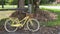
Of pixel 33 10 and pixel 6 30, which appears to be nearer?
pixel 6 30

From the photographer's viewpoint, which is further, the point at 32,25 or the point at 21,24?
the point at 21,24

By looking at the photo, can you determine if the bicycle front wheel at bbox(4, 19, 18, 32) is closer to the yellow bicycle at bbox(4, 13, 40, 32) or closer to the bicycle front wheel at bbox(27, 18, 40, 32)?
the yellow bicycle at bbox(4, 13, 40, 32)

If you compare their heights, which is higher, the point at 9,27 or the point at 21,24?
the point at 21,24

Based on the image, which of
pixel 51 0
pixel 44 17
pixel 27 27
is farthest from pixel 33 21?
pixel 51 0

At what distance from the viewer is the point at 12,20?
868 cm

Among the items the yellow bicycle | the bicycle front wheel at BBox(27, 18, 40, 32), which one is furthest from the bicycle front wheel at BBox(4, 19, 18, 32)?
the bicycle front wheel at BBox(27, 18, 40, 32)

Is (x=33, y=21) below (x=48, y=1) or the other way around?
the other way around

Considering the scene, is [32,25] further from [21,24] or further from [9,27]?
[9,27]

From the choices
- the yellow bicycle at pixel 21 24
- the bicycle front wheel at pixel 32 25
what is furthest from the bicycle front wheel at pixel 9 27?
the bicycle front wheel at pixel 32 25

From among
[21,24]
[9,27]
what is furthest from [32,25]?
[9,27]

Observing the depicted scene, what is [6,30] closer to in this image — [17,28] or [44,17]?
[17,28]

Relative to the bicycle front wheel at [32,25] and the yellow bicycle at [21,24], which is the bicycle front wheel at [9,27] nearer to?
the yellow bicycle at [21,24]

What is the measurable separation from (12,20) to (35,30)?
3.58ft

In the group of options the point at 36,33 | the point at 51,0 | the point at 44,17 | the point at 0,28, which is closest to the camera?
the point at 36,33
